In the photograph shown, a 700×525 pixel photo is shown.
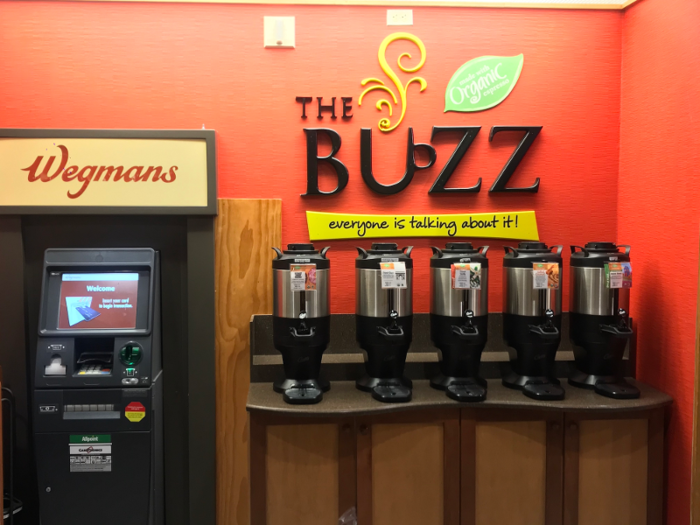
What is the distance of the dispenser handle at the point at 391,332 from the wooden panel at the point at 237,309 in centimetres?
66

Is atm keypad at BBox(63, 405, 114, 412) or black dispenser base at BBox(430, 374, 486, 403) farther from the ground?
black dispenser base at BBox(430, 374, 486, 403)

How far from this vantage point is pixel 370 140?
2.66m

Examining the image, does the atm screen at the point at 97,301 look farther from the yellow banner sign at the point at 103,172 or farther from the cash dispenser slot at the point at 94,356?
the yellow banner sign at the point at 103,172

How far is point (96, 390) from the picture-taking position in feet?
7.52

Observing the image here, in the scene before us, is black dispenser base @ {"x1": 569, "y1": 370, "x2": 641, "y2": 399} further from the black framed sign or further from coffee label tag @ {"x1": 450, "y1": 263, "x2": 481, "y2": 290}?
the black framed sign

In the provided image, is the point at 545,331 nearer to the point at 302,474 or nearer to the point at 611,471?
the point at 611,471

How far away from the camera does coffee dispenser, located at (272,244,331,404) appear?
7.36 ft

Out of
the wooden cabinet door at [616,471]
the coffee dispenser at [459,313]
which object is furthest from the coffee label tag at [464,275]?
the wooden cabinet door at [616,471]

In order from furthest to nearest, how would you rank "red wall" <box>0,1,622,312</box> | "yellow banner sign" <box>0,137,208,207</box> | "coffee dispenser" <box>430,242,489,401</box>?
"red wall" <box>0,1,622,312</box> → "yellow banner sign" <box>0,137,208,207</box> → "coffee dispenser" <box>430,242,489,401</box>

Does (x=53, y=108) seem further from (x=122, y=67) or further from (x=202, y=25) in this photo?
(x=202, y=25)

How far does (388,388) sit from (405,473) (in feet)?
1.22

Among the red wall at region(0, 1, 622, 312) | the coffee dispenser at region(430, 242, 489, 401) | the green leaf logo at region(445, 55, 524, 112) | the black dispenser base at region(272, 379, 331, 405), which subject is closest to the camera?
the black dispenser base at region(272, 379, 331, 405)

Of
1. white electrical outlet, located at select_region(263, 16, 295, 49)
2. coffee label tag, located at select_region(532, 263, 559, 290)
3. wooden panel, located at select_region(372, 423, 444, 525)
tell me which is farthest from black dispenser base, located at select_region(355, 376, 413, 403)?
white electrical outlet, located at select_region(263, 16, 295, 49)

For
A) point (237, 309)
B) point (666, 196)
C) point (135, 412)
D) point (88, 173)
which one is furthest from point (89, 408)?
point (666, 196)
